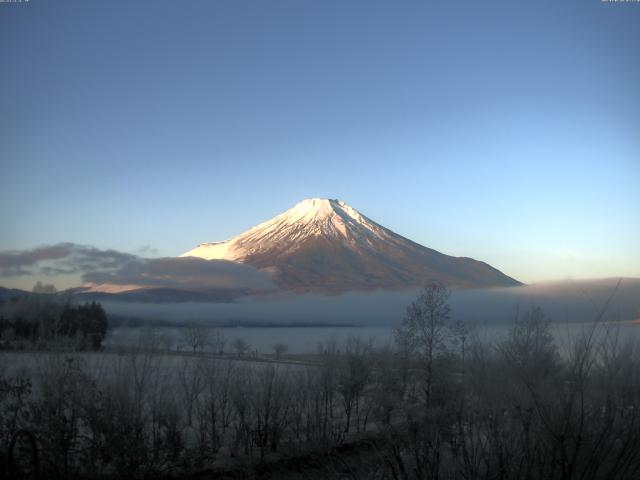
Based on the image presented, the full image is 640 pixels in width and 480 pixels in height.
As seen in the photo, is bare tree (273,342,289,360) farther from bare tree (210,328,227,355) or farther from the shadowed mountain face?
the shadowed mountain face

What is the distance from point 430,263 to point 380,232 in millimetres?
13033

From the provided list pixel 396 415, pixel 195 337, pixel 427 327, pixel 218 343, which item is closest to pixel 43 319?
pixel 218 343

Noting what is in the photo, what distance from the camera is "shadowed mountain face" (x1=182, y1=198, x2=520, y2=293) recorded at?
109m

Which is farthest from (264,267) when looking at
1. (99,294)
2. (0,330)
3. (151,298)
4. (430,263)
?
(0,330)

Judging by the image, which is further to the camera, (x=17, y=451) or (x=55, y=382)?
(x=55, y=382)

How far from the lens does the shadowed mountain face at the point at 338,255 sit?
10912 centimetres

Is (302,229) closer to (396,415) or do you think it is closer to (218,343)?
(218,343)

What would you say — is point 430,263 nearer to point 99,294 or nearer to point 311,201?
point 311,201

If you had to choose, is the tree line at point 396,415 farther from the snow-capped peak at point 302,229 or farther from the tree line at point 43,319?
the snow-capped peak at point 302,229

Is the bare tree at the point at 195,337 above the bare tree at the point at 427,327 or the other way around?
the other way around

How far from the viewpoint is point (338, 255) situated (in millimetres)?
112312

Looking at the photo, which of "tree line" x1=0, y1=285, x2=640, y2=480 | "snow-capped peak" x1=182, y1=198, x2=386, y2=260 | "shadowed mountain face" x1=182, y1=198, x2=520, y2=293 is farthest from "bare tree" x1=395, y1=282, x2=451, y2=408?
"snow-capped peak" x1=182, y1=198, x2=386, y2=260

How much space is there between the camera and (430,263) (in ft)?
Answer: 413

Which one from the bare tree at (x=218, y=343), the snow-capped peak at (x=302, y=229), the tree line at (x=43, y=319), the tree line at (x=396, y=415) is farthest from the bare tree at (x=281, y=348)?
the snow-capped peak at (x=302, y=229)
